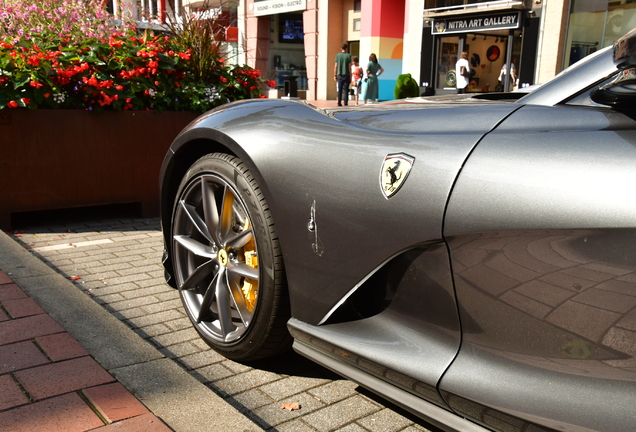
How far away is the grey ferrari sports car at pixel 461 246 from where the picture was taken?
1.27 meters

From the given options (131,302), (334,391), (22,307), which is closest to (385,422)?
(334,391)

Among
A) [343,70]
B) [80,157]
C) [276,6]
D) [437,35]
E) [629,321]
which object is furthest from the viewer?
[276,6]

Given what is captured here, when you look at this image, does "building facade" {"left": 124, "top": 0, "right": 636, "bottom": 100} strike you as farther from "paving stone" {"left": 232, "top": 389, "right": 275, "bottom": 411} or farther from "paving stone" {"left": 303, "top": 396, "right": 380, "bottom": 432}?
"paving stone" {"left": 303, "top": 396, "right": 380, "bottom": 432}

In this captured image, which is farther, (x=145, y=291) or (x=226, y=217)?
(x=145, y=291)

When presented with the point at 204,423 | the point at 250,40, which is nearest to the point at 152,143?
the point at 204,423

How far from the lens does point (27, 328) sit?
8.52 feet

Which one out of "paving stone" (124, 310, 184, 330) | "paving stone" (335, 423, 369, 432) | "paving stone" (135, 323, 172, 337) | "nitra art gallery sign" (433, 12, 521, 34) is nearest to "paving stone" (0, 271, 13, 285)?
"paving stone" (124, 310, 184, 330)

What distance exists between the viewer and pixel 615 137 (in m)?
1.31

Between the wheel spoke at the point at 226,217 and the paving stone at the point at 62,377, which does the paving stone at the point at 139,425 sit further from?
the wheel spoke at the point at 226,217

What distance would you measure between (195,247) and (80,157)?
2869 mm

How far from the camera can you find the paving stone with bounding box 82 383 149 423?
1.90m

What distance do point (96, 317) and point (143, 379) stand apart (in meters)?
Result: 0.68

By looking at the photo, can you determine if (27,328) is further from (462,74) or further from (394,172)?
(462,74)

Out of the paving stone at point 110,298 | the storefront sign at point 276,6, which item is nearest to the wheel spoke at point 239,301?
the paving stone at point 110,298
